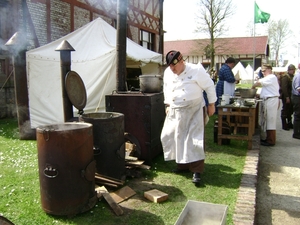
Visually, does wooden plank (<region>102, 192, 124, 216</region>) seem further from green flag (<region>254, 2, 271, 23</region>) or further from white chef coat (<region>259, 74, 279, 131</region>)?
green flag (<region>254, 2, 271, 23</region>)

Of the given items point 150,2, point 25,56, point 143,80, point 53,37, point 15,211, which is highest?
point 150,2

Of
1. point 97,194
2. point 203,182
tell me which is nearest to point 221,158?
point 203,182

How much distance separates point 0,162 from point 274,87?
5.42 metres

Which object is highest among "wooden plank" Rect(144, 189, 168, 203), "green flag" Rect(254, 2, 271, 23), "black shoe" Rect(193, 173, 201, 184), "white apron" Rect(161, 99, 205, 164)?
"green flag" Rect(254, 2, 271, 23)

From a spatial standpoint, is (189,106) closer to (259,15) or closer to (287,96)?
(287,96)

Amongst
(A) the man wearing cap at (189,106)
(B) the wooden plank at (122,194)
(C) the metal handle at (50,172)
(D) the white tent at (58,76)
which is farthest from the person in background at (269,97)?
(C) the metal handle at (50,172)

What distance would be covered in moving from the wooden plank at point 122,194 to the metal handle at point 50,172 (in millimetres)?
823

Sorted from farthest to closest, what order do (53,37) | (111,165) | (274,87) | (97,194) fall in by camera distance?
(53,37), (274,87), (111,165), (97,194)

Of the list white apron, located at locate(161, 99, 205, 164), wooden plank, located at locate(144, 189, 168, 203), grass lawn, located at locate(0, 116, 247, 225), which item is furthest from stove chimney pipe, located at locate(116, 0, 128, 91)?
wooden plank, located at locate(144, 189, 168, 203)

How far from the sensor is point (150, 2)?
59.7 ft

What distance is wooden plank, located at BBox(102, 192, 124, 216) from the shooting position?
10.3 feet

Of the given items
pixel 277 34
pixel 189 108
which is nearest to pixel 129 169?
pixel 189 108

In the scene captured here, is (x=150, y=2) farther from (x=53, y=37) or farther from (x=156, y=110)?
(x=156, y=110)

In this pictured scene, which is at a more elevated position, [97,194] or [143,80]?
[143,80]
